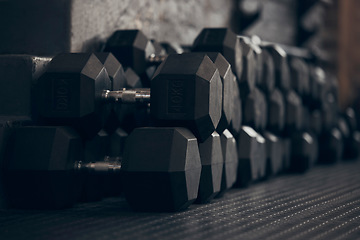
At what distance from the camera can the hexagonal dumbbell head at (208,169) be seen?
1.41 metres

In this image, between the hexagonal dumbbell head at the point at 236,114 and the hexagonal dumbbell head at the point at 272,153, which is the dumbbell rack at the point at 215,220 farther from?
the hexagonal dumbbell head at the point at 272,153

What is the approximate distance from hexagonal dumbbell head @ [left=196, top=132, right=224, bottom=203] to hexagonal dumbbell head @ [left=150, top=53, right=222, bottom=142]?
82 mm

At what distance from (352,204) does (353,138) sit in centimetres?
144

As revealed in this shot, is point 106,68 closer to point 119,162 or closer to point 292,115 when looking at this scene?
point 119,162

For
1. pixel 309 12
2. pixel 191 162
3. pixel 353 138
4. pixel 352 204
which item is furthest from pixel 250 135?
pixel 309 12

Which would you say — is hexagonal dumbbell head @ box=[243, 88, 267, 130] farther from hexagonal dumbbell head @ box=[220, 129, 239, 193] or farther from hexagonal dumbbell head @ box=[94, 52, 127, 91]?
hexagonal dumbbell head @ box=[94, 52, 127, 91]

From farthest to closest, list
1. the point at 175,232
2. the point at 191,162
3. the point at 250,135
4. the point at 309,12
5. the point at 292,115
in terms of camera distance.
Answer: the point at 309,12
the point at 292,115
the point at 250,135
the point at 191,162
the point at 175,232

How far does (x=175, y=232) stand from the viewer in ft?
3.54

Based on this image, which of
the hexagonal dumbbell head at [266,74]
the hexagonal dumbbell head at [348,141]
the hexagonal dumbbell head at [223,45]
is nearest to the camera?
the hexagonal dumbbell head at [223,45]

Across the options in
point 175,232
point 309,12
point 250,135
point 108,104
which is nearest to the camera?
point 175,232

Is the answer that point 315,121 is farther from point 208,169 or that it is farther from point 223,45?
point 208,169

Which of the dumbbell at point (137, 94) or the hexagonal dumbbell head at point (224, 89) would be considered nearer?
the dumbbell at point (137, 94)

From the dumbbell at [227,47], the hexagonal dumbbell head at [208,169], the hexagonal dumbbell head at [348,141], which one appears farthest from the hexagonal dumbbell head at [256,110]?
the hexagonal dumbbell head at [348,141]

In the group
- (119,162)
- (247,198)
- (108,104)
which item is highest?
(108,104)
